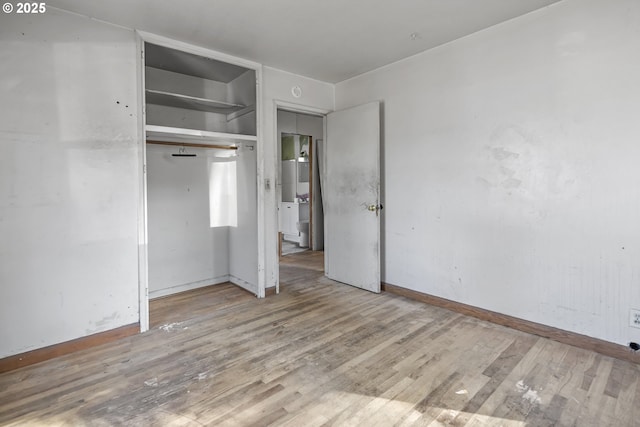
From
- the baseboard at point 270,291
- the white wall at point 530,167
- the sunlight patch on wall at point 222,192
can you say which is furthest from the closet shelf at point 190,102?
the baseboard at point 270,291

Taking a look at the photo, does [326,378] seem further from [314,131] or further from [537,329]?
[314,131]

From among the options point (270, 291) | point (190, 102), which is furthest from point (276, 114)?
point (270, 291)

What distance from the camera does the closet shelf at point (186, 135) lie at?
2.96 m

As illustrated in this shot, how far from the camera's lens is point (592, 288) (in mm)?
2428

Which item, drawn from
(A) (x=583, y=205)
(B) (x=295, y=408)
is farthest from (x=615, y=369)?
(B) (x=295, y=408)

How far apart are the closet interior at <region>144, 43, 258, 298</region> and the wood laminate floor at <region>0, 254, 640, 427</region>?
0.92 meters

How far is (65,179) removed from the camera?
248 cm

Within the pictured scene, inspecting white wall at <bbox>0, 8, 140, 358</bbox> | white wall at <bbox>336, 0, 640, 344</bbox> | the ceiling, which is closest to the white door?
white wall at <bbox>336, 0, 640, 344</bbox>

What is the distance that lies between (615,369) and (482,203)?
4.85 feet

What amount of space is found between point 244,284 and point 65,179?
2129mm

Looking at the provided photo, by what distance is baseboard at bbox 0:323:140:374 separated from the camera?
227 centimetres

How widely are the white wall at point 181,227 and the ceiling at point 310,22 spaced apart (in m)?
1.38

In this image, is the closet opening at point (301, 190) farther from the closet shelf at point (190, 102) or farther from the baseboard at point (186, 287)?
the closet shelf at point (190, 102)

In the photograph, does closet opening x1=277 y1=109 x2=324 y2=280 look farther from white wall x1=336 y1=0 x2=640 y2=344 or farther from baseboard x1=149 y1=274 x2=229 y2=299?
white wall x1=336 y1=0 x2=640 y2=344
